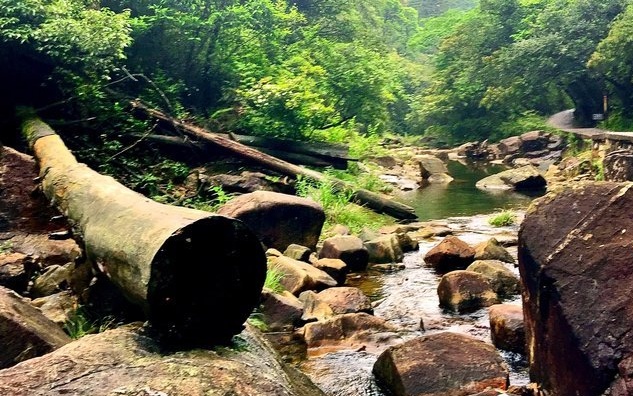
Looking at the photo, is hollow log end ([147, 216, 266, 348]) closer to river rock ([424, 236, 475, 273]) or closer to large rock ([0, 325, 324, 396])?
large rock ([0, 325, 324, 396])

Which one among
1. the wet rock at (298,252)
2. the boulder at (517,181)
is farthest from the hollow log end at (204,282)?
the boulder at (517,181)

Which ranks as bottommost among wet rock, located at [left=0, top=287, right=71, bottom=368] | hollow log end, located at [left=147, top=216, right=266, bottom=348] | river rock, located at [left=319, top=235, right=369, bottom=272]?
river rock, located at [left=319, top=235, right=369, bottom=272]

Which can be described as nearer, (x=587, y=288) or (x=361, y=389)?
(x=587, y=288)

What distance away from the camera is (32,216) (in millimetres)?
7941

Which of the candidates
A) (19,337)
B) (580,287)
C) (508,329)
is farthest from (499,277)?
(19,337)

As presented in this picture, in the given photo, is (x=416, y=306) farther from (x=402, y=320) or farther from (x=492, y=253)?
(x=492, y=253)

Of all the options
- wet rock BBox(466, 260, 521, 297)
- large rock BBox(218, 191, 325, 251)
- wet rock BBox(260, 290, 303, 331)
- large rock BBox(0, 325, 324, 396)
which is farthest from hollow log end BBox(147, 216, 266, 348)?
large rock BBox(218, 191, 325, 251)

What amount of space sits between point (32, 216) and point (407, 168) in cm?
2040

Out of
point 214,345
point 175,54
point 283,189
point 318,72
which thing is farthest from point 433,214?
point 214,345

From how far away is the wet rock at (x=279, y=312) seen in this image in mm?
6688

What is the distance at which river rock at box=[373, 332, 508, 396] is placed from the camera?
486 centimetres

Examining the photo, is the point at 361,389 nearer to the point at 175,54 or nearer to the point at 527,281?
the point at 527,281

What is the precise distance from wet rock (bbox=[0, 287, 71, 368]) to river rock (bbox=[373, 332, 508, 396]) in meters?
2.74

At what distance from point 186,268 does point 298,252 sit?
631cm
